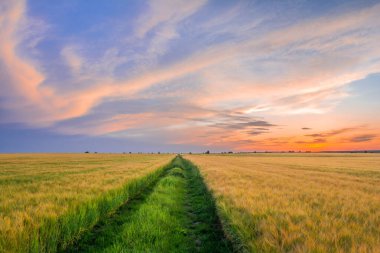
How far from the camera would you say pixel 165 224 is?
31.6 ft

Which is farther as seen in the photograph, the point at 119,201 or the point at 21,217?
Result: the point at 119,201

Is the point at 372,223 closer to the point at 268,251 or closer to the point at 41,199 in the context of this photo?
the point at 268,251

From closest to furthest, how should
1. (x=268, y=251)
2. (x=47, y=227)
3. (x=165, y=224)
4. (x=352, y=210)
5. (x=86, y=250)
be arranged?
(x=268, y=251) → (x=47, y=227) → (x=86, y=250) → (x=352, y=210) → (x=165, y=224)

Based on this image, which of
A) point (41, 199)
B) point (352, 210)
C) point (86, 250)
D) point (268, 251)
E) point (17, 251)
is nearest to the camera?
point (268, 251)

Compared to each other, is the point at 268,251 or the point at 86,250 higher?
the point at 268,251

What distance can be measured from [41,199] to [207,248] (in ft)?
22.2

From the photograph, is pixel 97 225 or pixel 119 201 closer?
pixel 97 225

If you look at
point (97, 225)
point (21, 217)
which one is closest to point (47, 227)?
point (21, 217)

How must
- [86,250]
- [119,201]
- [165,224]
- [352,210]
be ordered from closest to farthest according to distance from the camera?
1. [86,250]
2. [352,210]
3. [165,224]
4. [119,201]

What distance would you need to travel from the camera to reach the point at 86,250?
7.59 m

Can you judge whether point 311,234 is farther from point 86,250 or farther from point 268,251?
point 86,250

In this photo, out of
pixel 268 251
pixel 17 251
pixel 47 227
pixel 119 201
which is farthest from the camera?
pixel 119 201

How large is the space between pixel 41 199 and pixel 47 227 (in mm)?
3900

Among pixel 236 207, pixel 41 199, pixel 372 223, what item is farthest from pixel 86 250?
pixel 372 223
